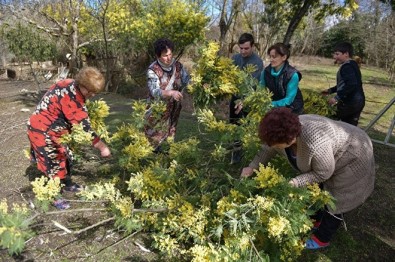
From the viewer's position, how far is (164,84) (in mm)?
3734

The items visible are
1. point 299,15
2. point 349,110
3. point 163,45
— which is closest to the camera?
point 163,45

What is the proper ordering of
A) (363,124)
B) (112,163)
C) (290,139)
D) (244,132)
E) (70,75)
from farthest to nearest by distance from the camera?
(70,75) → (363,124) → (112,163) → (244,132) → (290,139)

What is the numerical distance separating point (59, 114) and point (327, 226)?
8.39 feet

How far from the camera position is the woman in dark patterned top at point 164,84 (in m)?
3.52

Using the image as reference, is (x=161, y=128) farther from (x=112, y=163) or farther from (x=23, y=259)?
(x=23, y=259)

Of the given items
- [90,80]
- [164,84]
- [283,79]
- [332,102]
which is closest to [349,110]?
[332,102]

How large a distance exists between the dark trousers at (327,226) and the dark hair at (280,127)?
1.06 metres

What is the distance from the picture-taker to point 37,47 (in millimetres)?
12086

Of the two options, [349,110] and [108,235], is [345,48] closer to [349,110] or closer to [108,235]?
[349,110]

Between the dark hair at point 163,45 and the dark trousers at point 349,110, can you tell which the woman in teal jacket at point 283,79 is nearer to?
the dark trousers at point 349,110

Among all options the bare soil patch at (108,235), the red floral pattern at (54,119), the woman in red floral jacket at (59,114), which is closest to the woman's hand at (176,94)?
the woman in red floral jacket at (59,114)

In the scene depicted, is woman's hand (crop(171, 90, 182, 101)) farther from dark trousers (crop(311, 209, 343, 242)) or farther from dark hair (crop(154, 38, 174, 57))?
dark trousers (crop(311, 209, 343, 242))

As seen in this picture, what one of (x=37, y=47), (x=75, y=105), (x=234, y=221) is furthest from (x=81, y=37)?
(x=234, y=221)

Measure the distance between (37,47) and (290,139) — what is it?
40.7 ft
